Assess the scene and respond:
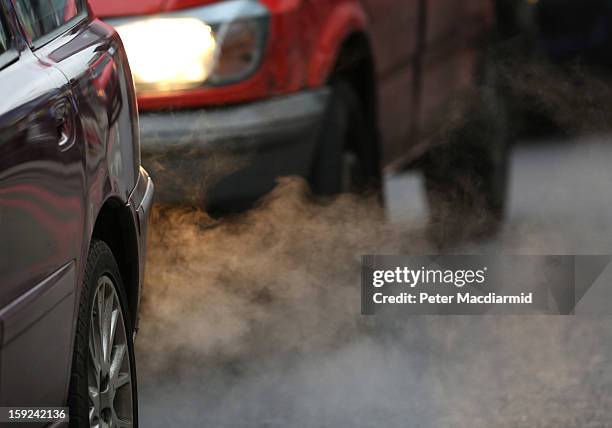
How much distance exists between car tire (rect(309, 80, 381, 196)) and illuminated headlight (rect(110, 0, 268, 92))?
1.61 ft

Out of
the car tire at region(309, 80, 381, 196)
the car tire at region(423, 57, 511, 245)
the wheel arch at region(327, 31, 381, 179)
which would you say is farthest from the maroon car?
the car tire at region(423, 57, 511, 245)

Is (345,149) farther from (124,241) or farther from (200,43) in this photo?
(124,241)

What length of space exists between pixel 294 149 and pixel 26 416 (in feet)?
10.4

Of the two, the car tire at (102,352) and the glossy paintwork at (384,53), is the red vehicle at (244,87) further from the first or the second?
the car tire at (102,352)

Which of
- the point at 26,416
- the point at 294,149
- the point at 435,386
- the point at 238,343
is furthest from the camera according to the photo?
the point at 294,149

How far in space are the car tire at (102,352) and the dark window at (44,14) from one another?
0.56m

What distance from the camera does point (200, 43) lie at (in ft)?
21.8

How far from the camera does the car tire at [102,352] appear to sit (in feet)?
13.5

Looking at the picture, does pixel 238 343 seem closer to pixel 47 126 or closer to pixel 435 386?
pixel 435 386

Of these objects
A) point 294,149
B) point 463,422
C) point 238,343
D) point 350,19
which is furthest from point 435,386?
point 350,19

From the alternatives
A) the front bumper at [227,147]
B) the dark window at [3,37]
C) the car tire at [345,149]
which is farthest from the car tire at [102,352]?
the car tire at [345,149]

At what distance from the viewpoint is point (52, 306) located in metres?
3.84

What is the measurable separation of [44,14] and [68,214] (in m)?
0.92

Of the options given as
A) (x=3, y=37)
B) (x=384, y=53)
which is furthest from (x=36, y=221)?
(x=384, y=53)
